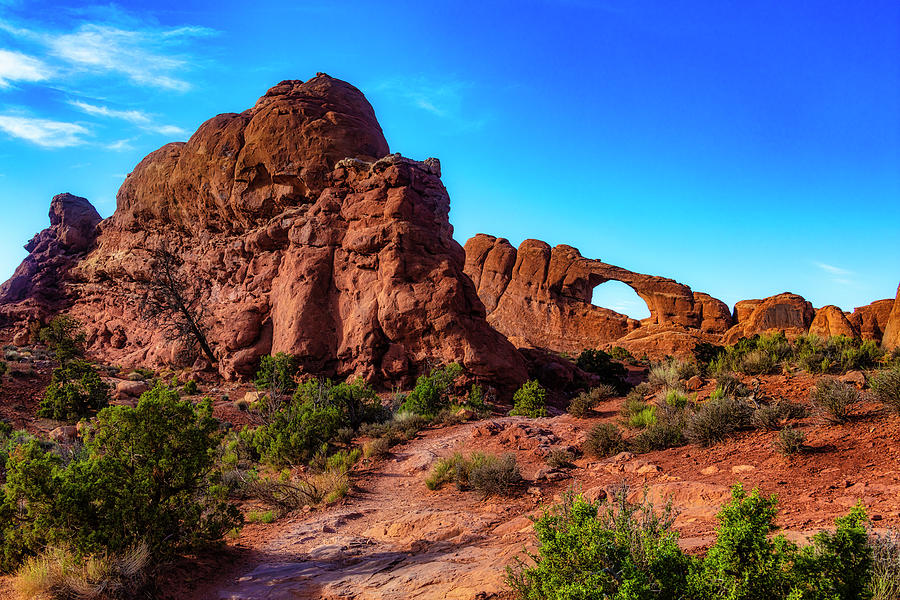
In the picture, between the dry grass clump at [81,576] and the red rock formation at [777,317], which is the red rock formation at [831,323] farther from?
the dry grass clump at [81,576]

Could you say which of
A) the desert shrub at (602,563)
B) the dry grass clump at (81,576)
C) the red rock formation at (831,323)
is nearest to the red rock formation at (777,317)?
the red rock formation at (831,323)

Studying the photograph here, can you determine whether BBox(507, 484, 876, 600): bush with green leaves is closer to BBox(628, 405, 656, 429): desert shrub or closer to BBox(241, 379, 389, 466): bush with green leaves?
BBox(628, 405, 656, 429): desert shrub

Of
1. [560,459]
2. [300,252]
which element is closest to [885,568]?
[560,459]

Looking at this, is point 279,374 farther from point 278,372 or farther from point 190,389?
point 190,389

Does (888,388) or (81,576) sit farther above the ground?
(888,388)

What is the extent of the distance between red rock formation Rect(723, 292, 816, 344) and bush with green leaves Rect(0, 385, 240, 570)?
36727mm

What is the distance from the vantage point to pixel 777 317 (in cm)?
3709

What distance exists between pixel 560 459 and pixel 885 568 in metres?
5.66

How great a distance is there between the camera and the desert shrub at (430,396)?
14.1 metres

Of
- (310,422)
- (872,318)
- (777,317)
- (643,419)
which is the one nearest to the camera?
(643,419)

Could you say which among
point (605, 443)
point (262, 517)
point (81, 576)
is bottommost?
point (262, 517)

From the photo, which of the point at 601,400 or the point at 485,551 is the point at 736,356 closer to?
the point at 601,400

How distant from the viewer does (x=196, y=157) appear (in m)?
26.5

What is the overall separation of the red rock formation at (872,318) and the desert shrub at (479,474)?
3671 cm
